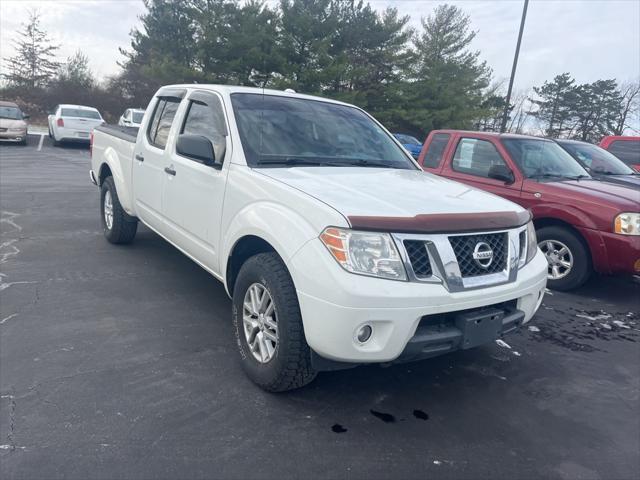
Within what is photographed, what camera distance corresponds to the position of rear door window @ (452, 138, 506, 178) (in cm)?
643

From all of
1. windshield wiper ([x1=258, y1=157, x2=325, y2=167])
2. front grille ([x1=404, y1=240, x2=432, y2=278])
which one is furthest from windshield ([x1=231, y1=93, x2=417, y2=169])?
front grille ([x1=404, y1=240, x2=432, y2=278])

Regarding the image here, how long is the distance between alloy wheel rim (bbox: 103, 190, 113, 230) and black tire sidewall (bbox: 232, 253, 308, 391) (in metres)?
3.37

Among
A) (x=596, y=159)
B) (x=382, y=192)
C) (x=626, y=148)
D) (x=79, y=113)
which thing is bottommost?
(x=79, y=113)

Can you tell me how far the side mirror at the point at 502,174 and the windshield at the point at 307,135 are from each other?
1.98 m

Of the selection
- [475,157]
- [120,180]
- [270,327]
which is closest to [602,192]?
[475,157]

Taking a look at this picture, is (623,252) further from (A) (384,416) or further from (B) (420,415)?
(A) (384,416)

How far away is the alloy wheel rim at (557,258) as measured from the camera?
5633 millimetres

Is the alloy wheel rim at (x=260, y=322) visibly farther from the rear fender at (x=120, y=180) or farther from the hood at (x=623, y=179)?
the hood at (x=623, y=179)

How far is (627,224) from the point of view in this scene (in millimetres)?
5184

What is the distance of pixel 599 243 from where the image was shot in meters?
5.32

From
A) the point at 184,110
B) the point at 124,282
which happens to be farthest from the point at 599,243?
the point at 124,282

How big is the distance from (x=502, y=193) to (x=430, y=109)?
30818mm

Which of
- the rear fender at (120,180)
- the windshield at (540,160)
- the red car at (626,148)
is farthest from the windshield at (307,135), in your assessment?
the red car at (626,148)

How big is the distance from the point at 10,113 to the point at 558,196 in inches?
771
